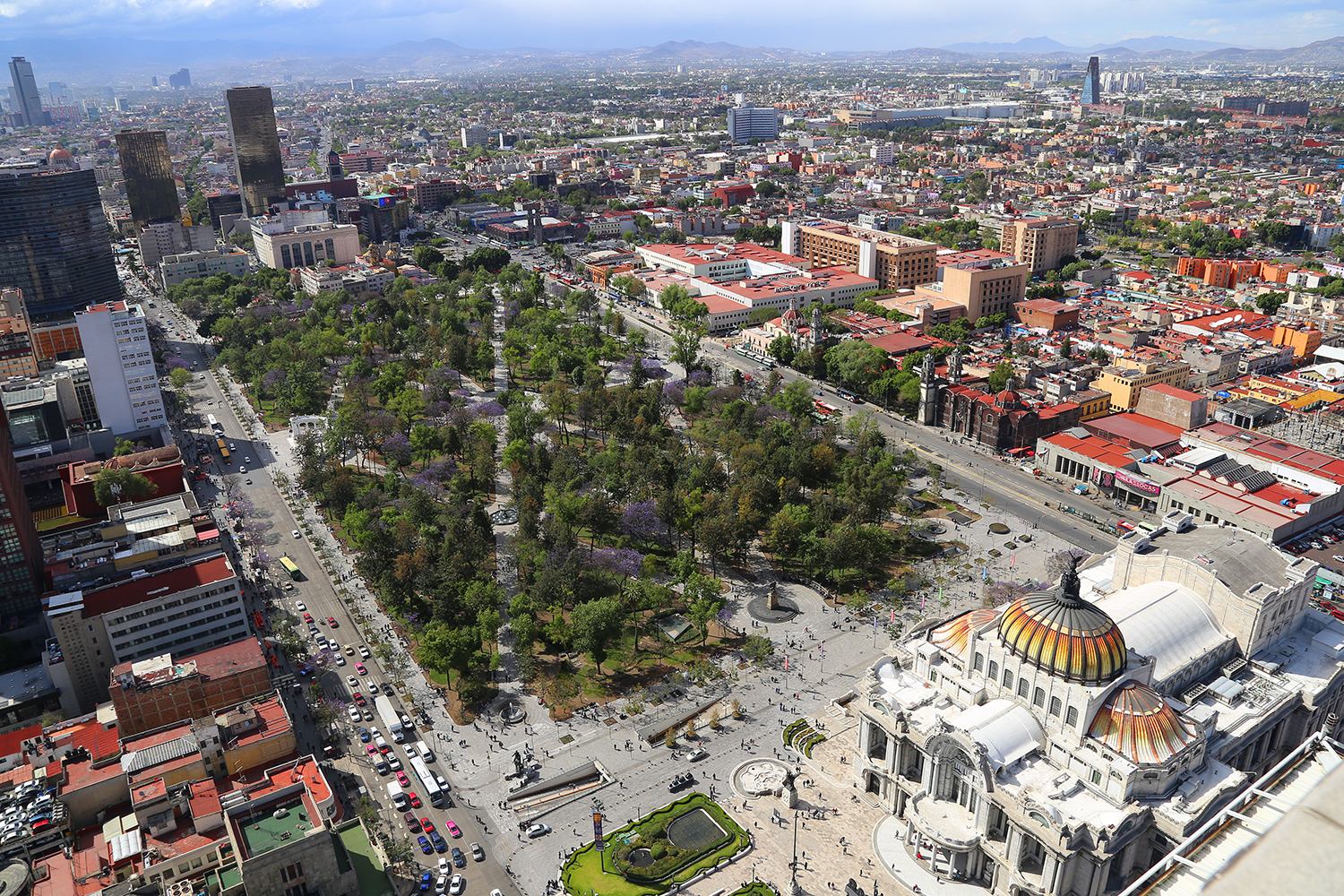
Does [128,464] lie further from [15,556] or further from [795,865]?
[795,865]

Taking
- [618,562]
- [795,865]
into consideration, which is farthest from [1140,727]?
[618,562]

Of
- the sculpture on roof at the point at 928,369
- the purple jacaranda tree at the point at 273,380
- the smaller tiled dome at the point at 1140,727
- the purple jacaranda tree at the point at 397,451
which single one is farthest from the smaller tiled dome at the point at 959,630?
the purple jacaranda tree at the point at 273,380

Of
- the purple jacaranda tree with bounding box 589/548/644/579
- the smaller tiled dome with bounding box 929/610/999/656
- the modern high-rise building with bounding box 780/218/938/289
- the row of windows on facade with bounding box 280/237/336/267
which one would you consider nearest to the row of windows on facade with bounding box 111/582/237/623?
the purple jacaranda tree with bounding box 589/548/644/579

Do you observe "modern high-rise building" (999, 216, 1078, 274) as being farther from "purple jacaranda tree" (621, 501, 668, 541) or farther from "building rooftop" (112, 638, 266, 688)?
"building rooftop" (112, 638, 266, 688)

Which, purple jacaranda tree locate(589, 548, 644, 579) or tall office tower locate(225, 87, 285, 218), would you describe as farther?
tall office tower locate(225, 87, 285, 218)

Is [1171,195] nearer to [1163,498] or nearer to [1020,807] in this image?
[1163,498]
